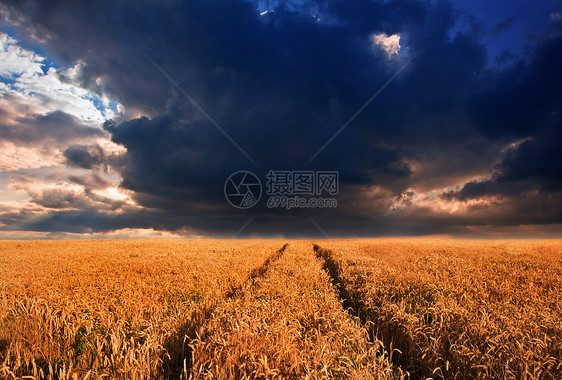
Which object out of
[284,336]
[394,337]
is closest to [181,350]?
[284,336]

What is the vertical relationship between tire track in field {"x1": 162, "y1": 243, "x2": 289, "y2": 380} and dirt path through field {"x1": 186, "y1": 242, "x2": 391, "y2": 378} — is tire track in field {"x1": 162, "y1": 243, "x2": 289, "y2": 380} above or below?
below

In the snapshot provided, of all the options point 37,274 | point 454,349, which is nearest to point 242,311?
point 454,349

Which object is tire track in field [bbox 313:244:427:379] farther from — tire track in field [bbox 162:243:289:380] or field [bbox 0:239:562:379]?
tire track in field [bbox 162:243:289:380]

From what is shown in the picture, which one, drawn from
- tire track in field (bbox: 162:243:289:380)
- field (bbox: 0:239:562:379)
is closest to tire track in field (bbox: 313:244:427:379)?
field (bbox: 0:239:562:379)

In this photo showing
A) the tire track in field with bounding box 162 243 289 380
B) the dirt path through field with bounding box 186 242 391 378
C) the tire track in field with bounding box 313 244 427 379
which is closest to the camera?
the dirt path through field with bounding box 186 242 391 378

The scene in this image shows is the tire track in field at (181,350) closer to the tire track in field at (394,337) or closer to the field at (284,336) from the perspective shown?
the field at (284,336)

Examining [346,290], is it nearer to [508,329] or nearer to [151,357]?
[508,329]

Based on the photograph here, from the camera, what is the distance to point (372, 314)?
769 cm

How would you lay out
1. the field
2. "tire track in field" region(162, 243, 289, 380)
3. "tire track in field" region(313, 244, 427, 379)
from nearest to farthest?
1. the field
2. "tire track in field" region(162, 243, 289, 380)
3. "tire track in field" region(313, 244, 427, 379)

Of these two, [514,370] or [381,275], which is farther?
[381,275]

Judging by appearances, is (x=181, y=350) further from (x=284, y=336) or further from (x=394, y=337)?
(x=394, y=337)

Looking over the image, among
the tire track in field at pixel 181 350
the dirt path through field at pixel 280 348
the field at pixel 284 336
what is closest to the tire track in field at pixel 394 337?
the field at pixel 284 336

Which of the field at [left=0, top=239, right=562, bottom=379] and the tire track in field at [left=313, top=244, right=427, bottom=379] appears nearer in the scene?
the field at [left=0, top=239, right=562, bottom=379]

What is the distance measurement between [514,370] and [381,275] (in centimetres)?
811
